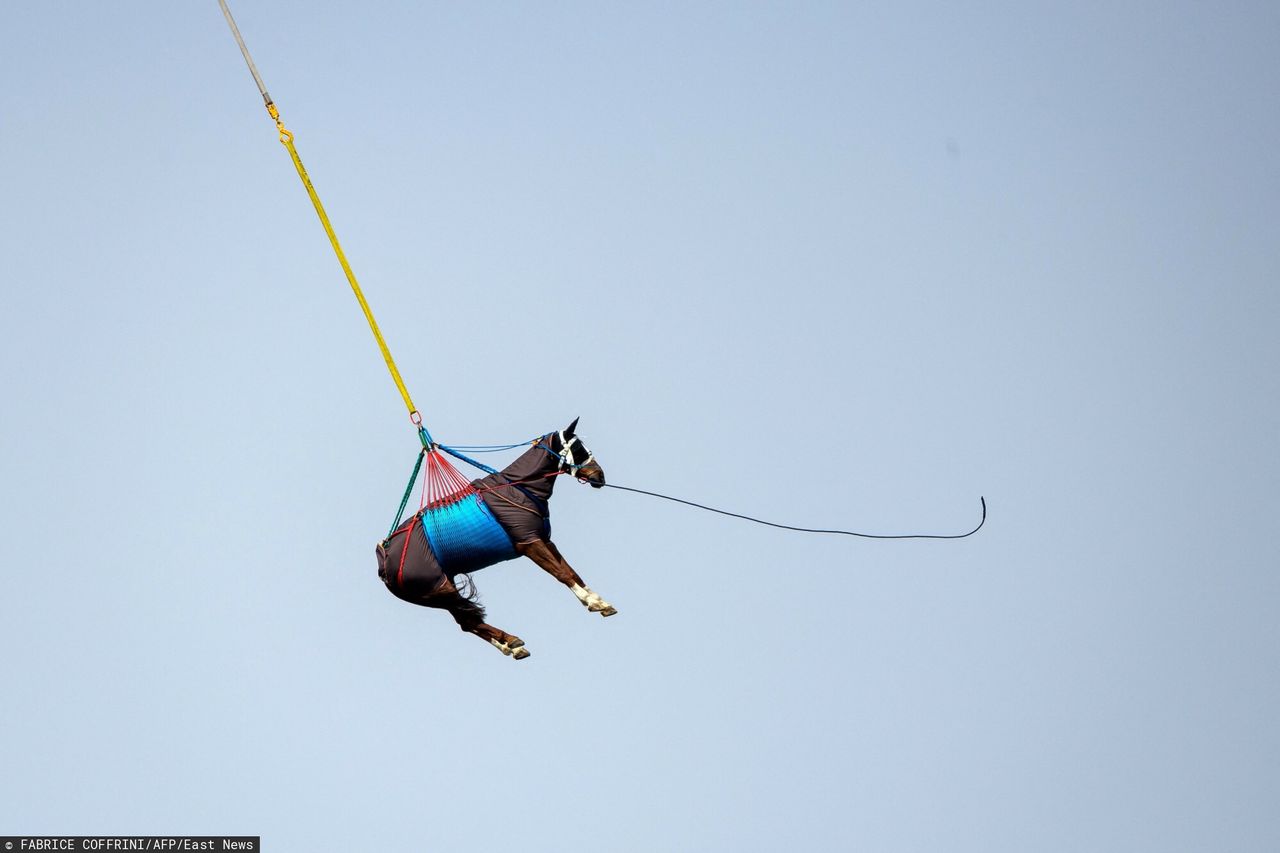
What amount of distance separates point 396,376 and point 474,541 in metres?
2.16

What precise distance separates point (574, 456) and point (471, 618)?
2287 mm

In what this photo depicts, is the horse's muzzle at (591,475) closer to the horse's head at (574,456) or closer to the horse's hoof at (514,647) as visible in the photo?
the horse's head at (574,456)

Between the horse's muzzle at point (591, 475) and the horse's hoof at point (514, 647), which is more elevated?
the horse's muzzle at point (591, 475)

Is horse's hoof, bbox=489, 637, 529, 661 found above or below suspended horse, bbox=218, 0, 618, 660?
below

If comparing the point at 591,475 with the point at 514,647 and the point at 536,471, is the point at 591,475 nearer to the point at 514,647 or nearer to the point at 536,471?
the point at 536,471

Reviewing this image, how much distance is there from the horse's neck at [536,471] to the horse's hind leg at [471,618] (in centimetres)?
146

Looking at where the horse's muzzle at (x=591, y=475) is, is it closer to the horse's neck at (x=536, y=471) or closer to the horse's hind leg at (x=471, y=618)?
the horse's neck at (x=536, y=471)

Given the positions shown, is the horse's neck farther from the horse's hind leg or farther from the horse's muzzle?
the horse's hind leg

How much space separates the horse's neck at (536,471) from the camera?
28281mm

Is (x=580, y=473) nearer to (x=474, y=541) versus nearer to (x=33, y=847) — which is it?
(x=474, y=541)

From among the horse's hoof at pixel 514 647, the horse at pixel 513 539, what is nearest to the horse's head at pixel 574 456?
the horse at pixel 513 539

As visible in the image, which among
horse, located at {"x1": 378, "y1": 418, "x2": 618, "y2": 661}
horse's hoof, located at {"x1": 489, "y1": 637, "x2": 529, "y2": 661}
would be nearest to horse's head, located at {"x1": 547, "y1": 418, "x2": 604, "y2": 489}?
horse, located at {"x1": 378, "y1": 418, "x2": 618, "y2": 661}

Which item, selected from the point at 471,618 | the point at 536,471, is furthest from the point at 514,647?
the point at 536,471

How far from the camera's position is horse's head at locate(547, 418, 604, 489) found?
2848 cm
